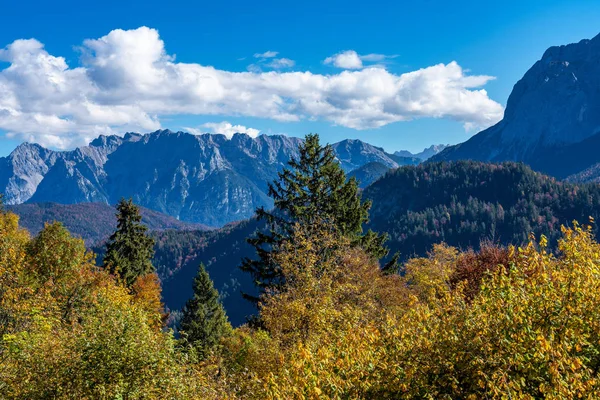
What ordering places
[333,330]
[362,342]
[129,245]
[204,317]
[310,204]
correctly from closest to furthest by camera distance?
[362,342] < [333,330] < [310,204] < [129,245] < [204,317]

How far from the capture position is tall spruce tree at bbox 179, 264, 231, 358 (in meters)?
64.2

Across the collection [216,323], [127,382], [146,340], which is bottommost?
[216,323]

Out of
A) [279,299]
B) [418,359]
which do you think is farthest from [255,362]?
[418,359]

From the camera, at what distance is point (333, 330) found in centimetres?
1889

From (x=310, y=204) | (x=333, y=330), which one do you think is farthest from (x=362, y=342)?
(x=310, y=204)

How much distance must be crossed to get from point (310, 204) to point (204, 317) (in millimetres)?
36268

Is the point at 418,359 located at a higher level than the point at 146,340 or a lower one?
higher

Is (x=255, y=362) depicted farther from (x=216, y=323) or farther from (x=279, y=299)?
(x=216, y=323)

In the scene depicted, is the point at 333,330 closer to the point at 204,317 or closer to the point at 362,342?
the point at 362,342

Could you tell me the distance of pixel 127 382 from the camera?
15898 mm

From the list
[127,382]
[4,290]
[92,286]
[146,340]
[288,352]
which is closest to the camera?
[127,382]

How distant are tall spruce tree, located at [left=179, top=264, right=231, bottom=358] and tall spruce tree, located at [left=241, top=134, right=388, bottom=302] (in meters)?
30.2

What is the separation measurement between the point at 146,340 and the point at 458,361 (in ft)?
40.1

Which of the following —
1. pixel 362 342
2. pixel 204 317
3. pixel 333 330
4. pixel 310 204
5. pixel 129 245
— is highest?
pixel 310 204
